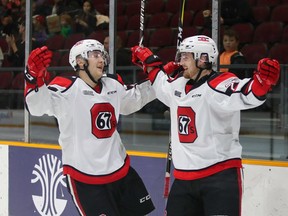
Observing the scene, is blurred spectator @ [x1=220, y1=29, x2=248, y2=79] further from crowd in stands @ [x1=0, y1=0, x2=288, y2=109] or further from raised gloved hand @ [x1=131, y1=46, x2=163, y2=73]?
raised gloved hand @ [x1=131, y1=46, x2=163, y2=73]

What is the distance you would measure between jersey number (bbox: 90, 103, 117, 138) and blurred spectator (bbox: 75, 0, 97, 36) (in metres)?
1.45

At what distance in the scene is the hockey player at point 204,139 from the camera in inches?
127

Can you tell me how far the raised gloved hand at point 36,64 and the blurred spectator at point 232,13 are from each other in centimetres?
123

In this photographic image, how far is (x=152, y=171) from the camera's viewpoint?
4324mm

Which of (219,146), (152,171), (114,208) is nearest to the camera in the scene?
(219,146)

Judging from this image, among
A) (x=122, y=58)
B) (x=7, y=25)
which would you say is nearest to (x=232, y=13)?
(x=122, y=58)

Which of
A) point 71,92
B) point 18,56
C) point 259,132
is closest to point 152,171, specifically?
point 259,132

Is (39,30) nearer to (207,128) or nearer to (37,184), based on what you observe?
(37,184)

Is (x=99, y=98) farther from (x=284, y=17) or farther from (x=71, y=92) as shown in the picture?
(x=284, y=17)

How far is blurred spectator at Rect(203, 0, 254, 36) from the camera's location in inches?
165

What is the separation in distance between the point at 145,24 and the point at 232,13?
2.92 feet

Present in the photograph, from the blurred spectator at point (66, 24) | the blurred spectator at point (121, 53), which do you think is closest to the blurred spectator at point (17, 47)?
the blurred spectator at point (66, 24)

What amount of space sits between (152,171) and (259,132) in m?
0.74

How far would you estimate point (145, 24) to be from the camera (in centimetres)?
503
